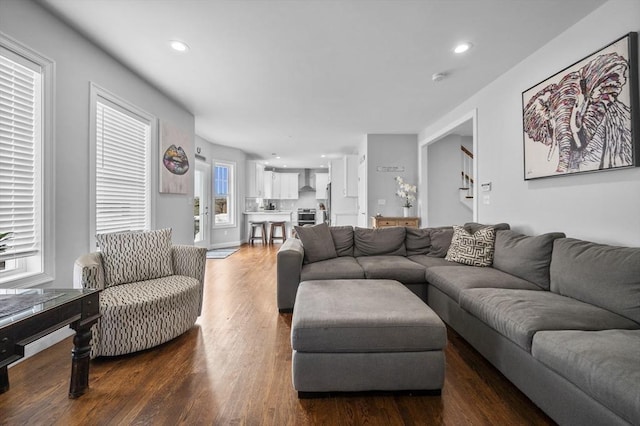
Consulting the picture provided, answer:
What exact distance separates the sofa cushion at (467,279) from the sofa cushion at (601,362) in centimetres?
78

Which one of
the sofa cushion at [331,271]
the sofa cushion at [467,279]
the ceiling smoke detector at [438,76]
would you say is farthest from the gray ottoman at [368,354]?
the ceiling smoke detector at [438,76]

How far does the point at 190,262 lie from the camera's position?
263cm

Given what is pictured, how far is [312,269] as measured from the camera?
2.92m

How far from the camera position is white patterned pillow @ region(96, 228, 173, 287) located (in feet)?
7.50

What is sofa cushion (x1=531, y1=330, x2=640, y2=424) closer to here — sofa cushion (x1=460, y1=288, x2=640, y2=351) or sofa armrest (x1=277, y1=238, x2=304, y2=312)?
sofa cushion (x1=460, y1=288, x2=640, y2=351)

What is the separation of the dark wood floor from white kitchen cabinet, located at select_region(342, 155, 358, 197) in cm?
504

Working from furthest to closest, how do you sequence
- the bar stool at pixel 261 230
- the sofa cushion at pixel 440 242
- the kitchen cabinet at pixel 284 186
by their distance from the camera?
the kitchen cabinet at pixel 284 186 < the bar stool at pixel 261 230 < the sofa cushion at pixel 440 242

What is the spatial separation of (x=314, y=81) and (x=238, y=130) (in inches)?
108

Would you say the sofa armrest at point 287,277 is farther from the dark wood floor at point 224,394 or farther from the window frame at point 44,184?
the window frame at point 44,184

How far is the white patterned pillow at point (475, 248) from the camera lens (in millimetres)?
2775

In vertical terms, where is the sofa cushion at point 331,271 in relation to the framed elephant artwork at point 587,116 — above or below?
below

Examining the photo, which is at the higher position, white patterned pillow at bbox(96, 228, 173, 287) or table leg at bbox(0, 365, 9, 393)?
white patterned pillow at bbox(96, 228, 173, 287)

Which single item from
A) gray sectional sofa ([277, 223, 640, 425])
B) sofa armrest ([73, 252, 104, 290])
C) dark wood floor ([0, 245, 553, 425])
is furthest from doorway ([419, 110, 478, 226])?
sofa armrest ([73, 252, 104, 290])

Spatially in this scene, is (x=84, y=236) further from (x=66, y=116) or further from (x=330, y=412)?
(x=330, y=412)
